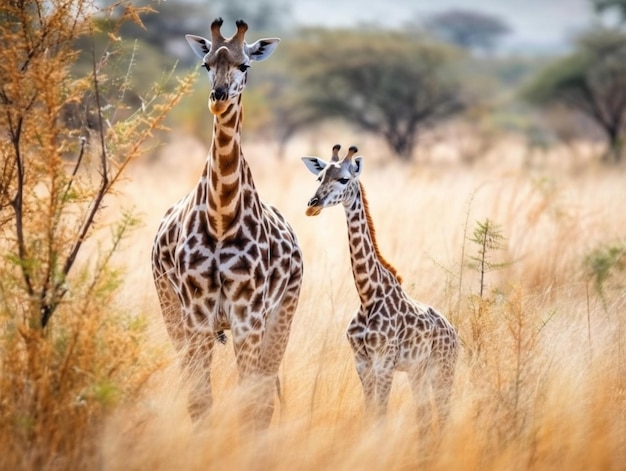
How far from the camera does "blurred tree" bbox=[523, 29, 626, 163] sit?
2427 cm

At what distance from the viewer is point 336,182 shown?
17.6ft

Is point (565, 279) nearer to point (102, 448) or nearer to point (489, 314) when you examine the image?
point (489, 314)

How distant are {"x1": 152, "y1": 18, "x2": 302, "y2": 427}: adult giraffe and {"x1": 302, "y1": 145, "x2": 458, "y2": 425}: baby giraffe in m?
0.46

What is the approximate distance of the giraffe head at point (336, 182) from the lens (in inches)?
208

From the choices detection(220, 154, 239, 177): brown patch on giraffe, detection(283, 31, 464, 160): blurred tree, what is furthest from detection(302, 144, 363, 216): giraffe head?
detection(283, 31, 464, 160): blurred tree

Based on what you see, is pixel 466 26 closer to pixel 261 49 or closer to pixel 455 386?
pixel 455 386

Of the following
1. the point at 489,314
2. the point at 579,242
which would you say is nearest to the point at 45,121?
the point at 489,314

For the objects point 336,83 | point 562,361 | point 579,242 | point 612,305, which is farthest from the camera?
point 336,83

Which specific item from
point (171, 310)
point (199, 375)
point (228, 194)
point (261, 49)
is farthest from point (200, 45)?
point (199, 375)

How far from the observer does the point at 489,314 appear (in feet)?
18.7

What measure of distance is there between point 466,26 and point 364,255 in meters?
66.0

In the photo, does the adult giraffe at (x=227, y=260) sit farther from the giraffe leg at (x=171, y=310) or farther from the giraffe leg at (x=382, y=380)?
the giraffe leg at (x=382, y=380)

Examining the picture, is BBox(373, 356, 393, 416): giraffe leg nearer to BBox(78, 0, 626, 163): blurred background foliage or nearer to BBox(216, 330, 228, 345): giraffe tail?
BBox(216, 330, 228, 345): giraffe tail

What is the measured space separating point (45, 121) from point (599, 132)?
93.1 ft
